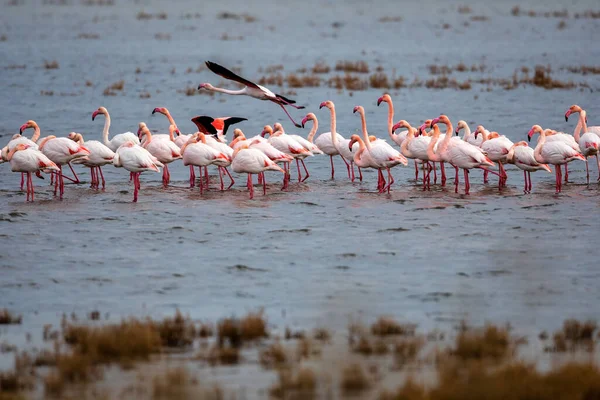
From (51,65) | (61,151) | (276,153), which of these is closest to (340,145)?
(276,153)

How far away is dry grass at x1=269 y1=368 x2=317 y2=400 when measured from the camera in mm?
7301

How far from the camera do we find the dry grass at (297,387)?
730 centimetres

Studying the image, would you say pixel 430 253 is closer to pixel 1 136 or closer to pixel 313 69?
pixel 1 136

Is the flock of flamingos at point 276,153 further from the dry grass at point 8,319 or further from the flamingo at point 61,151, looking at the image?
the dry grass at point 8,319

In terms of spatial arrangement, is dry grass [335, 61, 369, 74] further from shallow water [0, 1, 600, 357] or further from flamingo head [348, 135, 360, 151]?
flamingo head [348, 135, 360, 151]

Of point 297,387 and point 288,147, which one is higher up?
point 288,147

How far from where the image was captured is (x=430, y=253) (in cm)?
1211

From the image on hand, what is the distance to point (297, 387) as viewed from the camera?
741 cm

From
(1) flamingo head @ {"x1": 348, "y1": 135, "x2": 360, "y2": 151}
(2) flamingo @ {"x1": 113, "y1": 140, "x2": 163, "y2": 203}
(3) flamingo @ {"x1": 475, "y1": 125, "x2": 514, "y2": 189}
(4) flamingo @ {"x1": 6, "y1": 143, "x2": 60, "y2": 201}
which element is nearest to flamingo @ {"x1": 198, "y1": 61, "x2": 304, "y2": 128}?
(1) flamingo head @ {"x1": 348, "y1": 135, "x2": 360, "y2": 151}

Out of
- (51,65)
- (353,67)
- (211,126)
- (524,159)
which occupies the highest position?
(51,65)

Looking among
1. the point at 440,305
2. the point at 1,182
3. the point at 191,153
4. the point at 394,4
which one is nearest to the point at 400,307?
the point at 440,305

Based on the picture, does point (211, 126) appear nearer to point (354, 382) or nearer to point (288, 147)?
point (288, 147)

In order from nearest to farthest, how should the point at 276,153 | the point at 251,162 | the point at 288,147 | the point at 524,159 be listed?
the point at 251,162, the point at 524,159, the point at 276,153, the point at 288,147

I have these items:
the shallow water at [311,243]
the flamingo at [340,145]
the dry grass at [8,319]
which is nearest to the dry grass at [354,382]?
the shallow water at [311,243]
